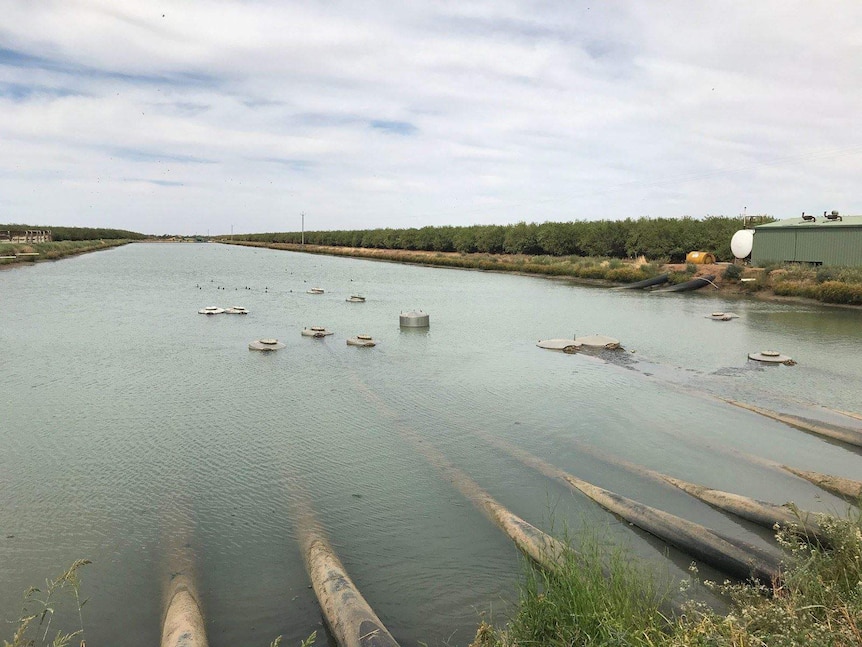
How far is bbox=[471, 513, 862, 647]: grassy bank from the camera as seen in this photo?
3906 mm

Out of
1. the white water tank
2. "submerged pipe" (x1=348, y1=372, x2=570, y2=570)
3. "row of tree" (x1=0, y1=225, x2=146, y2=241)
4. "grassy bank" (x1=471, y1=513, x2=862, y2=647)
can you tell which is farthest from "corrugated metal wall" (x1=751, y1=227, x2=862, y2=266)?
"row of tree" (x1=0, y1=225, x2=146, y2=241)

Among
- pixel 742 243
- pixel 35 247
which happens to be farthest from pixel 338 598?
pixel 35 247

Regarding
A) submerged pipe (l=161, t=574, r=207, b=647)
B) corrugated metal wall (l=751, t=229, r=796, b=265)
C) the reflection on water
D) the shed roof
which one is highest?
the shed roof

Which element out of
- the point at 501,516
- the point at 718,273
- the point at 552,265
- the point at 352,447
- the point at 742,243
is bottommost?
the point at 352,447

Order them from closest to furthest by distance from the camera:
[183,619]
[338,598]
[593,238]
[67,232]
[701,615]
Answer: [701,615]
[183,619]
[338,598]
[593,238]
[67,232]

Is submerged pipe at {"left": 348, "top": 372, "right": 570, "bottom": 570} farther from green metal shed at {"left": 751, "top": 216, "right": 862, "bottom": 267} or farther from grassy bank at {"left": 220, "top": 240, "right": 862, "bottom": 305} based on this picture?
green metal shed at {"left": 751, "top": 216, "right": 862, "bottom": 267}

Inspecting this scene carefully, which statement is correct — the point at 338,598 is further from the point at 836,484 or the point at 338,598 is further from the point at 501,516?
the point at 836,484

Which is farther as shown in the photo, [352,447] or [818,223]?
[818,223]

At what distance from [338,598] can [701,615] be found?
3.12 m

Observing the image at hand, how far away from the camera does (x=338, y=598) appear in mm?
5844

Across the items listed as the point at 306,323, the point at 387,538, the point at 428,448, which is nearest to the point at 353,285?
the point at 306,323

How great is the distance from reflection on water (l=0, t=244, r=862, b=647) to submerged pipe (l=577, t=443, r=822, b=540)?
0.19m

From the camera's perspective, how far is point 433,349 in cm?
2084

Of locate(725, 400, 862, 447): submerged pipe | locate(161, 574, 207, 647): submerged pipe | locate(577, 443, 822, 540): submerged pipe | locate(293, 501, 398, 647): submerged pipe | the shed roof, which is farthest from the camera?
the shed roof
